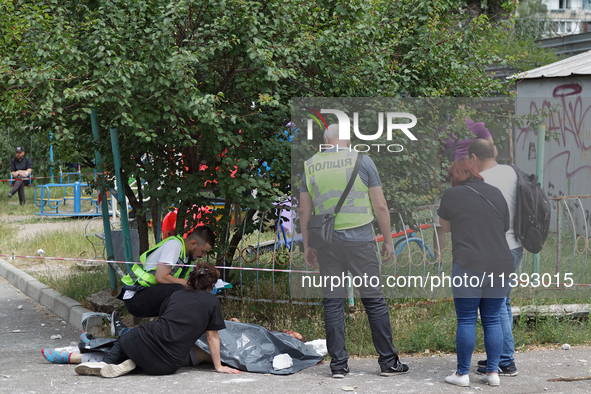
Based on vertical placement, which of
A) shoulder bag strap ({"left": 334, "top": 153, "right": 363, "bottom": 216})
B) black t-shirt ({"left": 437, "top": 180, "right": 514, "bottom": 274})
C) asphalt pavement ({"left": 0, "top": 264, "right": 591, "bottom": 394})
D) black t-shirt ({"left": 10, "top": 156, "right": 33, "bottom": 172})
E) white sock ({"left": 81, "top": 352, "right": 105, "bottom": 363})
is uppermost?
black t-shirt ({"left": 10, "top": 156, "right": 33, "bottom": 172})

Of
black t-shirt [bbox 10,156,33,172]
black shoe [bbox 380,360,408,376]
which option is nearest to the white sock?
black shoe [bbox 380,360,408,376]

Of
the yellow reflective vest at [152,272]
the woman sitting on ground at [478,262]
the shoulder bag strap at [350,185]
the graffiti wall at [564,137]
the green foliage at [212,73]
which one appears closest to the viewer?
the woman sitting on ground at [478,262]

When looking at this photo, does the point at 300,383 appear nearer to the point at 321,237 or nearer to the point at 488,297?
the point at 321,237

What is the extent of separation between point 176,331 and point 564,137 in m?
6.75

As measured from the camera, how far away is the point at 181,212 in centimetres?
602

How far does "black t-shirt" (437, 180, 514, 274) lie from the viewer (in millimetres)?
4422

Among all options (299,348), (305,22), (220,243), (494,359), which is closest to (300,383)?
(299,348)

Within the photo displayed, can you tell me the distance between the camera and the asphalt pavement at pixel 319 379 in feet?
14.5

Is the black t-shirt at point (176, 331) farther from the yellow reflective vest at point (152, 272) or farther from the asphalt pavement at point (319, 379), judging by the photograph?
the yellow reflective vest at point (152, 272)

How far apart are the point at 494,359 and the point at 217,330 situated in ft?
6.53

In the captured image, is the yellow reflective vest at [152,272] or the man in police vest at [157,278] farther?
the yellow reflective vest at [152,272]

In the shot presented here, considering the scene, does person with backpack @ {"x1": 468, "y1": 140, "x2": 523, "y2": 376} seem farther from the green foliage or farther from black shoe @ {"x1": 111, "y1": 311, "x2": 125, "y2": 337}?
black shoe @ {"x1": 111, "y1": 311, "x2": 125, "y2": 337}

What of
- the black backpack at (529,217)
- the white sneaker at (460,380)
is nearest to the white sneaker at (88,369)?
the white sneaker at (460,380)

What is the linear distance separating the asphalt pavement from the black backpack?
3.16 feet
